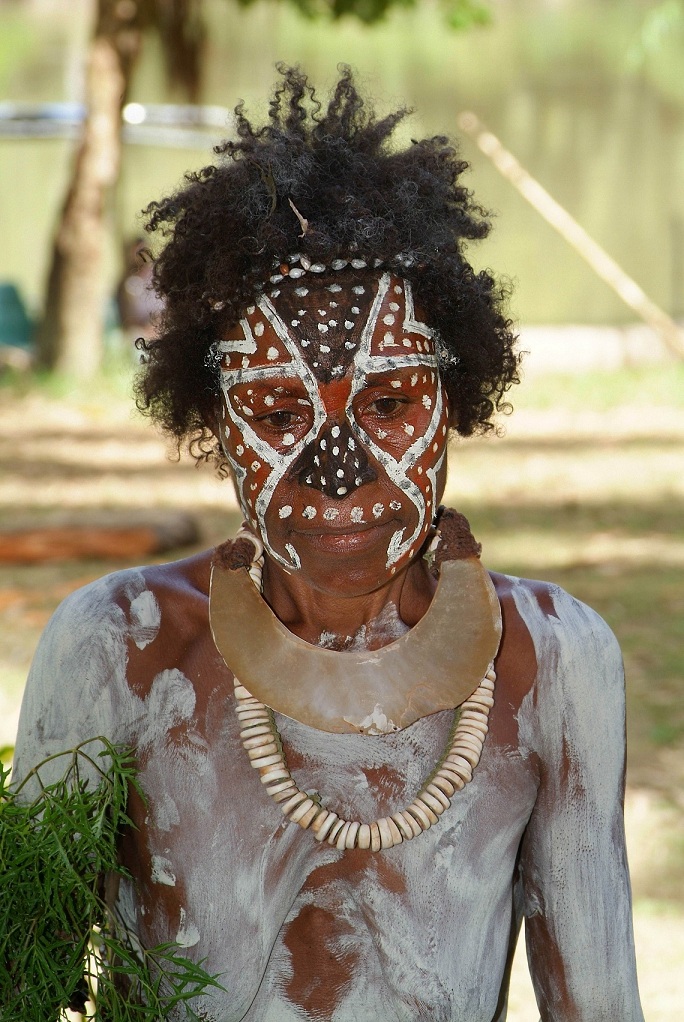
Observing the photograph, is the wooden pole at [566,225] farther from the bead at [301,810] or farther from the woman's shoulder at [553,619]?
the bead at [301,810]

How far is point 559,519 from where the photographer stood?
844 centimetres

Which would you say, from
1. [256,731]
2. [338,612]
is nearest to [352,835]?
[256,731]

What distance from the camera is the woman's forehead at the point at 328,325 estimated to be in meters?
2.05

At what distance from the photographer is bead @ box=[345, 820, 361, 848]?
6.83 ft

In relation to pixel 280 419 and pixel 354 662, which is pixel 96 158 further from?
pixel 354 662

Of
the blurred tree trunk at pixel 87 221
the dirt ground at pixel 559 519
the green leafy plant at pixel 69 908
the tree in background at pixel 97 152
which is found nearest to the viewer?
the green leafy plant at pixel 69 908

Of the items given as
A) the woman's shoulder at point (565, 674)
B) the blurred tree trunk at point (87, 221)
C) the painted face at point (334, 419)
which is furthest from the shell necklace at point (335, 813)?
the blurred tree trunk at point (87, 221)

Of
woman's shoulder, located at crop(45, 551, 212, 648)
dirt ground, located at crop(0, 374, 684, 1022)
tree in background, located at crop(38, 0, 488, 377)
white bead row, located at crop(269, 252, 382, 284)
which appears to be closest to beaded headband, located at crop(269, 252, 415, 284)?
white bead row, located at crop(269, 252, 382, 284)

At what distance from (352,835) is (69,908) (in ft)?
1.52

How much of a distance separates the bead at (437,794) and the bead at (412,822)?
0.04m

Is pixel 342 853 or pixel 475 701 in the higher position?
pixel 475 701

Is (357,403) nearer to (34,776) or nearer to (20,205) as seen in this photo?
(34,776)

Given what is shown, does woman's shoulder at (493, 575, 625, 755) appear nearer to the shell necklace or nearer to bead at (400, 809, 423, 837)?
the shell necklace

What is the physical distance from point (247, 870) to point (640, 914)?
238 centimetres
